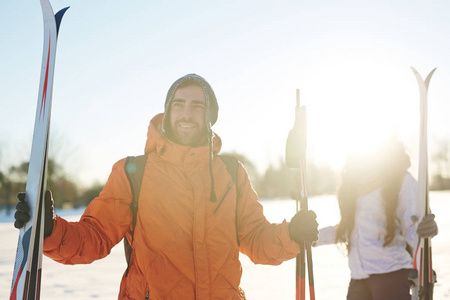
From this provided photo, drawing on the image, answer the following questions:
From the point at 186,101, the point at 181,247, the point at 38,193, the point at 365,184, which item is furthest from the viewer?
the point at 365,184

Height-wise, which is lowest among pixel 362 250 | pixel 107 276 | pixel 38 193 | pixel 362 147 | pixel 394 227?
pixel 107 276

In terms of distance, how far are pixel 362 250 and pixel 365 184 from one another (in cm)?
49

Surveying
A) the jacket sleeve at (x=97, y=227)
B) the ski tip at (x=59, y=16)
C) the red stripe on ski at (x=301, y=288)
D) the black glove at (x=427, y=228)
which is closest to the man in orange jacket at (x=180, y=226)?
the jacket sleeve at (x=97, y=227)

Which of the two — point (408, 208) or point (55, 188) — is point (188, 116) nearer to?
point (408, 208)

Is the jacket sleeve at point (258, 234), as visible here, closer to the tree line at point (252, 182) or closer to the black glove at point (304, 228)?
the black glove at point (304, 228)

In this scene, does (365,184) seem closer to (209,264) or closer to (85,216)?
(209,264)

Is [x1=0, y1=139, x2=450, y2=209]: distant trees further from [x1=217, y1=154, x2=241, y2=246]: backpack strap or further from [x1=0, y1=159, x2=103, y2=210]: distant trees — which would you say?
[x1=217, y1=154, x2=241, y2=246]: backpack strap

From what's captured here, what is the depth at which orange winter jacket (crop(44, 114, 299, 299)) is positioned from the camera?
173 cm

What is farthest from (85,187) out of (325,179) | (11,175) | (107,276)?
(325,179)

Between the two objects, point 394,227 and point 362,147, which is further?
point 362,147

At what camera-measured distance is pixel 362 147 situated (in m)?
3.13

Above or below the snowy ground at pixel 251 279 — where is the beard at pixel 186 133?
above

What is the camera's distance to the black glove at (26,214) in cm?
161

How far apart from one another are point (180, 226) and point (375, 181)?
1717 millimetres
